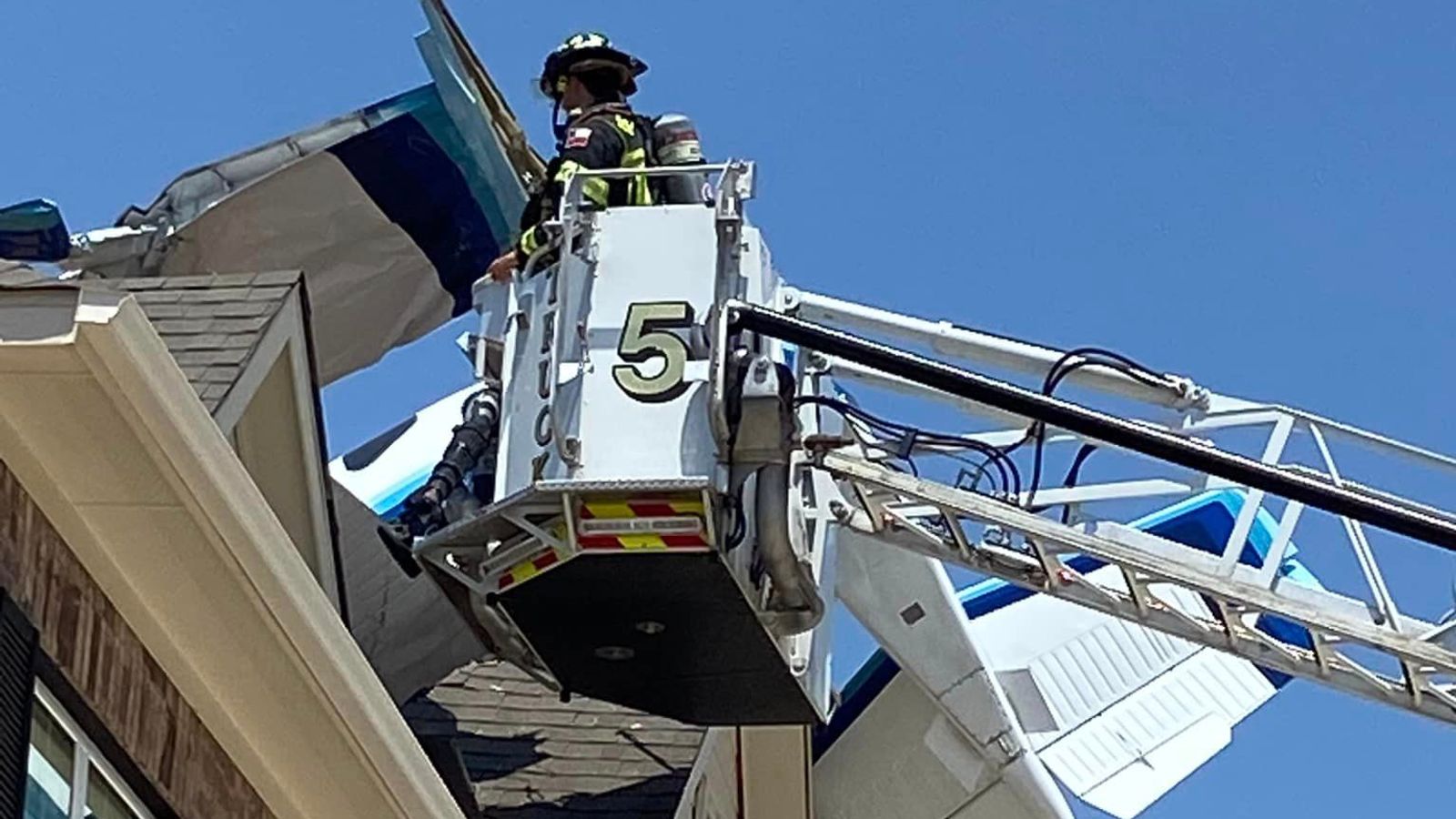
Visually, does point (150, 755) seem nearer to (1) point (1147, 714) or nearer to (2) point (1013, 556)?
(2) point (1013, 556)

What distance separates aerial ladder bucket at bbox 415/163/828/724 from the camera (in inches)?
378

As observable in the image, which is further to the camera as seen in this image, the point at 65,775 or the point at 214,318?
the point at 214,318

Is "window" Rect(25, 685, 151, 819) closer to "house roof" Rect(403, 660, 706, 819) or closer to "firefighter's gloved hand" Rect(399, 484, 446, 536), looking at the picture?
"firefighter's gloved hand" Rect(399, 484, 446, 536)

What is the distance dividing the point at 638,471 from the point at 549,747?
145 inches

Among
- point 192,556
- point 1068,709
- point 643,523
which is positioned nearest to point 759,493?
point 643,523

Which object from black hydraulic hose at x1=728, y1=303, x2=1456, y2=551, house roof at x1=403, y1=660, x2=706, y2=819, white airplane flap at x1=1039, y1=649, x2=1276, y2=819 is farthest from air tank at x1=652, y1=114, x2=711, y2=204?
white airplane flap at x1=1039, y1=649, x2=1276, y2=819

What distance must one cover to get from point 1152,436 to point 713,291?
6.17ft

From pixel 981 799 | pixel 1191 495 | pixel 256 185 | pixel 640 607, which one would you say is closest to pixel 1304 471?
pixel 1191 495

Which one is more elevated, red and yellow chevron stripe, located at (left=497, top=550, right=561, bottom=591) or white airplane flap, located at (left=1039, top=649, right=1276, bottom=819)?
red and yellow chevron stripe, located at (left=497, top=550, right=561, bottom=591)

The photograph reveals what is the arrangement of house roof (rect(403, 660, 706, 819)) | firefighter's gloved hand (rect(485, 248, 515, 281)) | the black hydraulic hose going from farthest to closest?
house roof (rect(403, 660, 706, 819)), firefighter's gloved hand (rect(485, 248, 515, 281)), the black hydraulic hose

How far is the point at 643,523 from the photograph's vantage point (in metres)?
9.58

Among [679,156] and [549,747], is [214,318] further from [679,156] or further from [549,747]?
[549,747]

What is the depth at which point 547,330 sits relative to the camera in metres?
10.1

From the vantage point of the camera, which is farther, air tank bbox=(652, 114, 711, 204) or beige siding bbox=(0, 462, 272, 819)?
air tank bbox=(652, 114, 711, 204)
